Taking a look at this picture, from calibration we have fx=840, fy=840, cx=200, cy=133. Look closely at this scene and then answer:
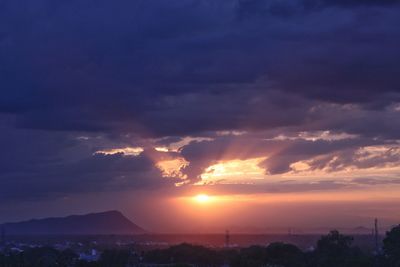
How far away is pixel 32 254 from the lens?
4835 inches

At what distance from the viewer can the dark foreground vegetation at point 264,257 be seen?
80500mm

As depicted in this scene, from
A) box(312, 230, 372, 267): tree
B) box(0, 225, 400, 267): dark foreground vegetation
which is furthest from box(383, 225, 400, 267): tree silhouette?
box(312, 230, 372, 267): tree

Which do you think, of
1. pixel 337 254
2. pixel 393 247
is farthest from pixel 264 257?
pixel 393 247

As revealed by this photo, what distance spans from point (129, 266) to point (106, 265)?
41.7ft

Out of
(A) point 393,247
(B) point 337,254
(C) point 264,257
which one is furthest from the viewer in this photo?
(C) point 264,257

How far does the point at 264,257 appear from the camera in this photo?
340 ft

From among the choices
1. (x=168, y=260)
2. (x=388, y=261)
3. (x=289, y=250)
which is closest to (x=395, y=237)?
(x=388, y=261)

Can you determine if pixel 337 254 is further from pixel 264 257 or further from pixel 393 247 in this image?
pixel 264 257

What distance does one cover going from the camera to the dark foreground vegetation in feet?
264

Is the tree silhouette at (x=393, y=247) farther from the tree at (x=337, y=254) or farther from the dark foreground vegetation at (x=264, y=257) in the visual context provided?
the tree at (x=337, y=254)

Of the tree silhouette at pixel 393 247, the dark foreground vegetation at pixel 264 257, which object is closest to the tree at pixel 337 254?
the dark foreground vegetation at pixel 264 257

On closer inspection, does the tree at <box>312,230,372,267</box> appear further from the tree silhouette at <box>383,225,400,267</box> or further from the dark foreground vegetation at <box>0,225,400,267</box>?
the tree silhouette at <box>383,225,400,267</box>

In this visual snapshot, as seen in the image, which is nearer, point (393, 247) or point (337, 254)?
point (393, 247)

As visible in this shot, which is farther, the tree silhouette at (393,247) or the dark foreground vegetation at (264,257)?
the dark foreground vegetation at (264,257)
